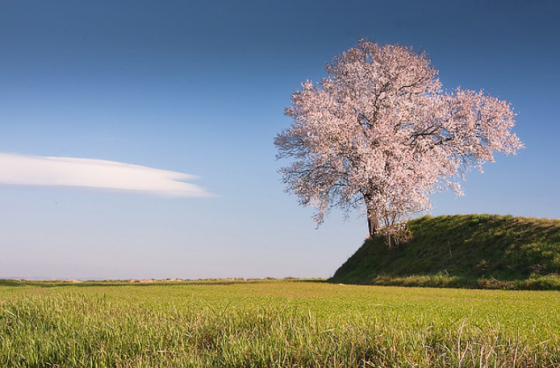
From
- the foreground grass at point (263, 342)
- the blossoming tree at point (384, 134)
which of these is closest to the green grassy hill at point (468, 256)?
the blossoming tree at point (384, 134)

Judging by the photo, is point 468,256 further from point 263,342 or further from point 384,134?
point 263,342

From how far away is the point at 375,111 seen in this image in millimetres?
34688

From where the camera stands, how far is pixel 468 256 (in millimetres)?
28031

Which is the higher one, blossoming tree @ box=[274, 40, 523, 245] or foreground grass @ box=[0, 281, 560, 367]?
blossoming tree @ box=[274, 40, 523, 245]

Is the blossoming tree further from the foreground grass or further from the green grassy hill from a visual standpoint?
the foreground grass

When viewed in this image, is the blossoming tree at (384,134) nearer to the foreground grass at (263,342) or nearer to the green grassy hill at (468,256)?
the green grassy hill at (468,256)

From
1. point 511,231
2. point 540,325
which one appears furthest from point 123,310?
point 511,231

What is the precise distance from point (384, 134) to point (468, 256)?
9.31 m

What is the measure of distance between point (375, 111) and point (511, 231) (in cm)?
1201

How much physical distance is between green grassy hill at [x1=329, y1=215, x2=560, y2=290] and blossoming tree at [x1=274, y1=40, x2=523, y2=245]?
244 centimetres

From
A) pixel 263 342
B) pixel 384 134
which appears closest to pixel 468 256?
pixel 384 134

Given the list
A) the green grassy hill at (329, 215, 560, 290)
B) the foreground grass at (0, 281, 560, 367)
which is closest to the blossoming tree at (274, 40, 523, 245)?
the green grassy hill at (329, 215, 560, 290)

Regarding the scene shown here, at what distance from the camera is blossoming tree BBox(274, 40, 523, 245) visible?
31156 millimetres

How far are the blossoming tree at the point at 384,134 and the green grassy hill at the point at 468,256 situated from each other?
244 cm
